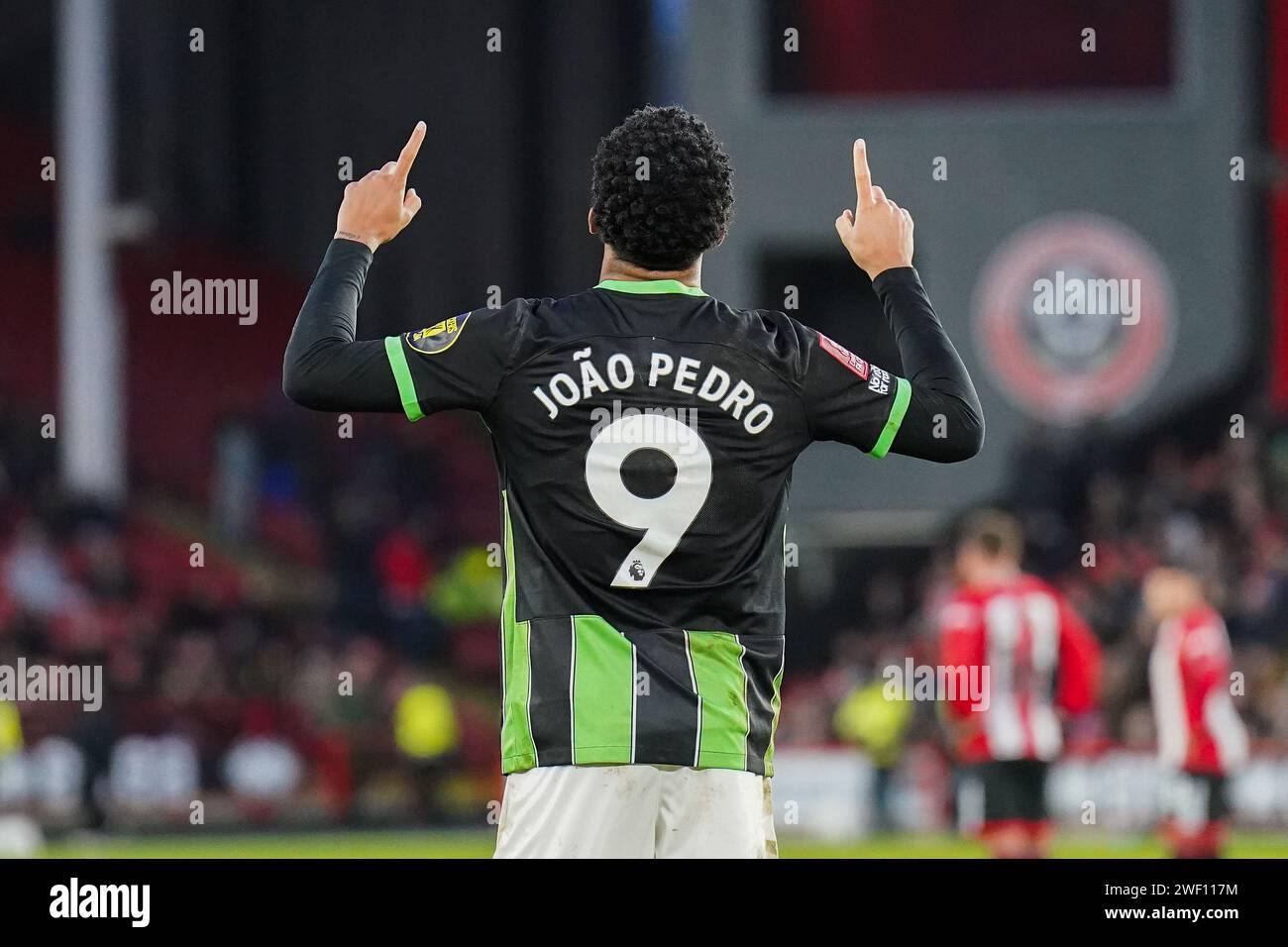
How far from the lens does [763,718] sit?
3115mm

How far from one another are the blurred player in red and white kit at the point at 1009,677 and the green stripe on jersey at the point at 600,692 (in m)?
6.41

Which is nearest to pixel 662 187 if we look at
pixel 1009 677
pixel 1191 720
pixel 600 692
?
pixel 600 692

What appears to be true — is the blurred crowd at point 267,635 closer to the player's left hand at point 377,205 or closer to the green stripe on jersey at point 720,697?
the player's left hand at point 377,205

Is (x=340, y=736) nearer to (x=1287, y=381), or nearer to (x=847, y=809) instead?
(x=847, y=809)

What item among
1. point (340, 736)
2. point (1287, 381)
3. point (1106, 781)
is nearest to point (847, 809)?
point (1106, 781)

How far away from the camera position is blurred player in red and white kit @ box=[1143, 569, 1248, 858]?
10.0 meters

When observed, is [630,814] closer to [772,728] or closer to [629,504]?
[772,728]

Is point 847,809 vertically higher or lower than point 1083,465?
lower

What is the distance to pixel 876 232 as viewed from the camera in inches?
132

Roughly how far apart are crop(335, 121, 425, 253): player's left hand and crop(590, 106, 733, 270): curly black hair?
1.16 ft

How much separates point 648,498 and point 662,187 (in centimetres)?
50

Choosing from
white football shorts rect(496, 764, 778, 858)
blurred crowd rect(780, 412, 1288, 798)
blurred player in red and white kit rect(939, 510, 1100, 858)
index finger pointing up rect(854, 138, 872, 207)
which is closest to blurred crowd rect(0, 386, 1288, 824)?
blurred crowd rect(780, 412, 1288, 798)

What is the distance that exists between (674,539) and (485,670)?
1383 centimetres

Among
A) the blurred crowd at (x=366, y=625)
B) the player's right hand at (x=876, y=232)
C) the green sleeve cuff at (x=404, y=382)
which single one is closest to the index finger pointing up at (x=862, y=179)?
the player's right hand at (x=876, y=232)
